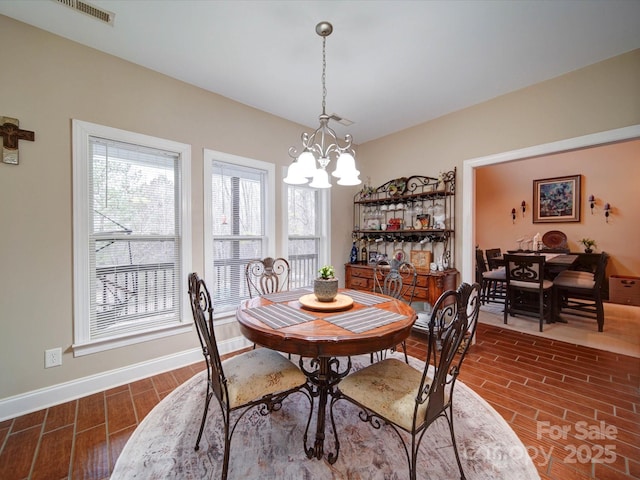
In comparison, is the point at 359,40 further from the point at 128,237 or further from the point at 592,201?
the point at 592,201

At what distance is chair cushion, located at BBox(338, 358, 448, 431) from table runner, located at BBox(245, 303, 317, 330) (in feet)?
1.45

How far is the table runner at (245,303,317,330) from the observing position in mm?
1579

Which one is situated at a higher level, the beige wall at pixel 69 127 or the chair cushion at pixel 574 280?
the beige wall at pixel 69 127

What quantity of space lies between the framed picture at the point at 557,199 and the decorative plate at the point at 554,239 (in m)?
0.26

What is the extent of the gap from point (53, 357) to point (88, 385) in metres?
0.34

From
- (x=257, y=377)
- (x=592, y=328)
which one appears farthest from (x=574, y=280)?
(x=257, y=377)

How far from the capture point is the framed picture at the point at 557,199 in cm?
546

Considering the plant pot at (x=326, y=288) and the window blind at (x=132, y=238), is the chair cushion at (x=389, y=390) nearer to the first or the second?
the plant pot at (x=326, y=288)

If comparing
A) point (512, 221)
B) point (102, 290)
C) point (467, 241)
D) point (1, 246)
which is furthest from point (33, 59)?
point (512, 221)

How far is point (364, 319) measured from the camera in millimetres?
1645

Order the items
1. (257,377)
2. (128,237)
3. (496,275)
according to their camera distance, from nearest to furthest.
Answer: (257,377) → (128,237) → (496,275)

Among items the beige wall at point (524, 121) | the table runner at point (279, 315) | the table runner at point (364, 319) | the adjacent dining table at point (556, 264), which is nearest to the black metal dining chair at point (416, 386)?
the table runner at point (364, 319)

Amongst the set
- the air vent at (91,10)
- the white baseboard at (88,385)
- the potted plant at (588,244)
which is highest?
the air vent at (91,10)

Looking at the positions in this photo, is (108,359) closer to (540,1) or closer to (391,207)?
(391,207)
